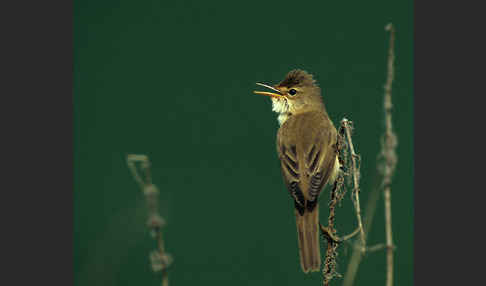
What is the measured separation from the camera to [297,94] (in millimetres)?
3369

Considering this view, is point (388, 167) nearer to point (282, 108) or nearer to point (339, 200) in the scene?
point (339, 200)

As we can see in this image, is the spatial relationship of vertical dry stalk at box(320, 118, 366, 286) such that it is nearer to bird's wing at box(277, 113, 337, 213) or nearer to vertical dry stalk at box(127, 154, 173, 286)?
bird's wing at box(277, 113, 337, 213)

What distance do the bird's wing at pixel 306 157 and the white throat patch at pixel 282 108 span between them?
1.16 feet

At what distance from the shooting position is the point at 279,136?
9.90ft

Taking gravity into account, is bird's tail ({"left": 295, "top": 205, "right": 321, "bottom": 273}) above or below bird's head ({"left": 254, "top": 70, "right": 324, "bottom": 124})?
below

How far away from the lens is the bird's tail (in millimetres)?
2168

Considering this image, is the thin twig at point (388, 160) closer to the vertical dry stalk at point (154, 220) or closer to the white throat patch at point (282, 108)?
the vertical dry stalk at point (154, 220)

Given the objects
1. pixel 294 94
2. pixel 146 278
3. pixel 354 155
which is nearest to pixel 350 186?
pixel 354 155

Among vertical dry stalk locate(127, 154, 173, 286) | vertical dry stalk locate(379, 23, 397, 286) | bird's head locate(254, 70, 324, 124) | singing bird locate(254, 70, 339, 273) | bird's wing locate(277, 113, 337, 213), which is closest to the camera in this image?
vertical dry stalk locate(127, 154, 173, 286)

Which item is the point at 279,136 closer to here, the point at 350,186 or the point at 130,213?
the point at 350,186

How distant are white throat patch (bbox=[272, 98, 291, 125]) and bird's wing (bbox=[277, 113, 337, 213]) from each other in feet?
1.16

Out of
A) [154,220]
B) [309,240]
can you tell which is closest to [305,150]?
[309,240]

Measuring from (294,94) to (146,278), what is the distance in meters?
1.71

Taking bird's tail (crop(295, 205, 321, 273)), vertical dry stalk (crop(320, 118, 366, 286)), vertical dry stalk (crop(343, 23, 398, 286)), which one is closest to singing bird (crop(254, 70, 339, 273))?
bird's tail (crop(295, 205, 321, 273))
